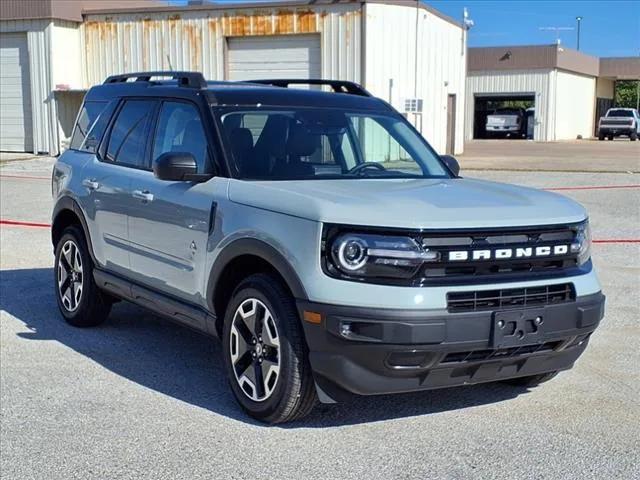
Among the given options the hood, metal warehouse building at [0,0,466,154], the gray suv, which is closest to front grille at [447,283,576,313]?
the gray suv

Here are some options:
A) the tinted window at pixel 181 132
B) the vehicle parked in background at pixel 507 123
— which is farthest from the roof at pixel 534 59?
the tinted window at pixel 181 132

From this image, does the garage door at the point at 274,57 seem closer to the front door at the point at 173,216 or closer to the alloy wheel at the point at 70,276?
the alloy wheel at the point at 70,276

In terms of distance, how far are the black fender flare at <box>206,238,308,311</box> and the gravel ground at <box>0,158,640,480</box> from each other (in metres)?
0.78

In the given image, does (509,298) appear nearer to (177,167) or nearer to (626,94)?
(177,167)

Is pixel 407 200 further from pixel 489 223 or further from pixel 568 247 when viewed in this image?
pixel 568 247

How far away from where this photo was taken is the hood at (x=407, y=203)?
424 centimetres

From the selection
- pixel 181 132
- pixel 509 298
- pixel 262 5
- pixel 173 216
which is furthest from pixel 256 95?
pixel 262 5

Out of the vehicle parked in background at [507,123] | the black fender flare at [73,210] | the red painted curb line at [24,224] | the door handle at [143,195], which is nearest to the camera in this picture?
the door handle at [143,195]

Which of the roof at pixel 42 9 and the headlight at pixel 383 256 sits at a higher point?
the roof at pixel 42 9

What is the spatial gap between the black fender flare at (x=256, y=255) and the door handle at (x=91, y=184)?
1.83 meters

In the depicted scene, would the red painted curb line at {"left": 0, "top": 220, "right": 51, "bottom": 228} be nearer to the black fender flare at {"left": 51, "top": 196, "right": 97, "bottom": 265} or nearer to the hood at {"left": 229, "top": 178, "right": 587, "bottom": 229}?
the black fender flare at {"left": 51, "top": 196, "right": 97, "bottom": 265}

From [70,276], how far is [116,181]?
123 centimetres

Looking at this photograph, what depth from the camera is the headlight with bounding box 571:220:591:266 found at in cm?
465

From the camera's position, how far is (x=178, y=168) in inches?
202
